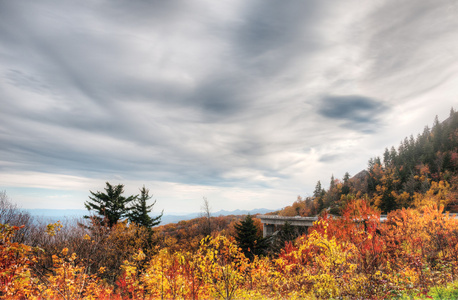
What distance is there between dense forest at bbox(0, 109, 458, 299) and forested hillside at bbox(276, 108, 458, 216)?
11125 millimetres

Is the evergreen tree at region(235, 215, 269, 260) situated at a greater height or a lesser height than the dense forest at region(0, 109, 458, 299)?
lesser

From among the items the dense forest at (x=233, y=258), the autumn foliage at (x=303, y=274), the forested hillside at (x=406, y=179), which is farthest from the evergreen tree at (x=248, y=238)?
Result: the forested hillside at (x=406, y=179)

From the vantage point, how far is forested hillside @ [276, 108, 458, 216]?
65.6 m

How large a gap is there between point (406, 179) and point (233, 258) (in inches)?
3257

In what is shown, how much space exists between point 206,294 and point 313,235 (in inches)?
222

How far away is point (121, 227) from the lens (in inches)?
1190

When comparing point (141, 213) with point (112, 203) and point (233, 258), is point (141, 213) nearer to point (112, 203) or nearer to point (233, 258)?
point (112, 203)

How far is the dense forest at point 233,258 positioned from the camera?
785 centimetres

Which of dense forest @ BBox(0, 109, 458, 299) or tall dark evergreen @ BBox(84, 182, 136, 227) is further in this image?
tall dark evergreen @ BBox(84, 182, 136, 227)

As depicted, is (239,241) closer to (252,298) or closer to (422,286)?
(252,298)

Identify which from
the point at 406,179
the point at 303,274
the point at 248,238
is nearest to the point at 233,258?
the point at 303,274

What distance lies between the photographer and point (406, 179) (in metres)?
74.9

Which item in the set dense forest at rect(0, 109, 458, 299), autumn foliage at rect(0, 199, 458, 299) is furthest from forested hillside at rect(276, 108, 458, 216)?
autumn foliage at rect(0, 199, 458, 299)

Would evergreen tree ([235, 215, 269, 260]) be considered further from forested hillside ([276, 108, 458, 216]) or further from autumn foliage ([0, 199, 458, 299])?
forested hillside ([276, 108, 458, 216])
